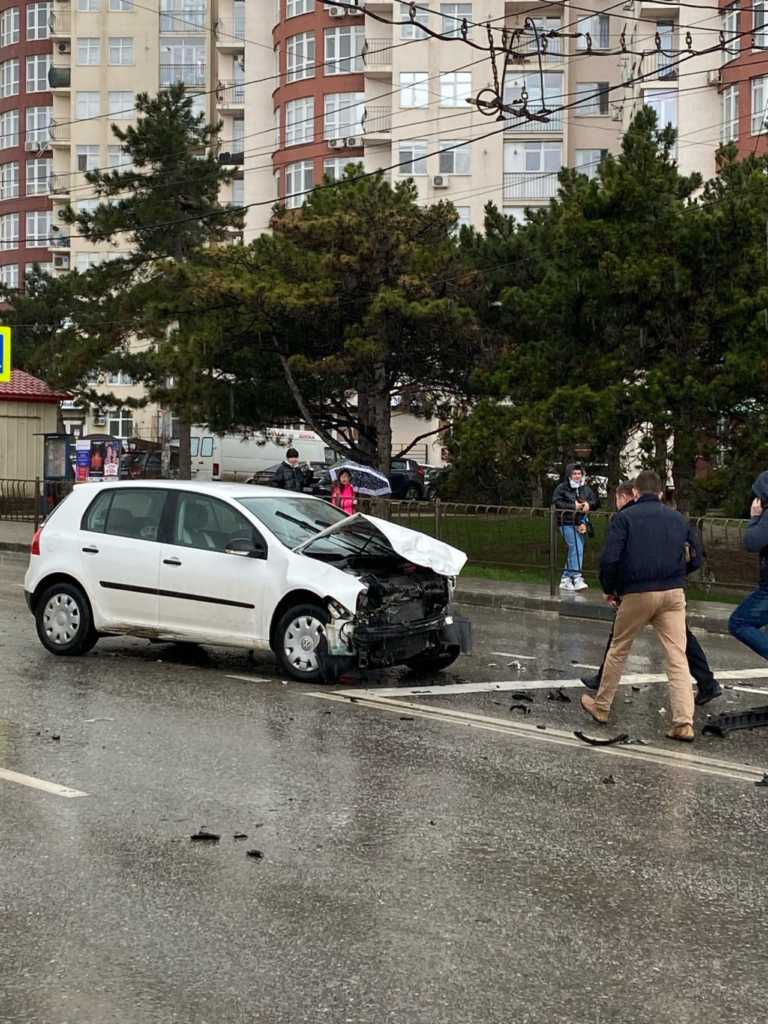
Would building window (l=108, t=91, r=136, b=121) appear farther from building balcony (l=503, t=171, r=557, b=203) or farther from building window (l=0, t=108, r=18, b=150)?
building balcony (l=503, t=171, r=557, b=203)

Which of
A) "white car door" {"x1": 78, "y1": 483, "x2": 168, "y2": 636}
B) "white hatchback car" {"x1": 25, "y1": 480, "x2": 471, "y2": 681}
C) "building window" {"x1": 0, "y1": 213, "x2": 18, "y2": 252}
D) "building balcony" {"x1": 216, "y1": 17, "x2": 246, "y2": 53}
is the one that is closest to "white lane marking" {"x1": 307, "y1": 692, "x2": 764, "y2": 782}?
"white hatchback car" {"x1": 25, "y1": 480, "x2": 471, "y2": 681}

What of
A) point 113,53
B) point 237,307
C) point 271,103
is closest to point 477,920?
point 237,307

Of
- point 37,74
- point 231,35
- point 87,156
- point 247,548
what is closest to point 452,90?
point 231,35

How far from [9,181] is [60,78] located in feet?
25.1

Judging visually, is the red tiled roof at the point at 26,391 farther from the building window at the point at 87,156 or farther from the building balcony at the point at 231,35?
the building window at the point at 87,156

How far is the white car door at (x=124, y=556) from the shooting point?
38.5ft

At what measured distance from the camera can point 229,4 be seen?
260ft

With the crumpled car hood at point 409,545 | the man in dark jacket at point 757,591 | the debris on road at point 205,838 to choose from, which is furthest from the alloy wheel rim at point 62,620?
the debris on road at point 205,838

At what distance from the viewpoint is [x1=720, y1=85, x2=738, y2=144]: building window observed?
174ft

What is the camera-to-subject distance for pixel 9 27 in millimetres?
89562

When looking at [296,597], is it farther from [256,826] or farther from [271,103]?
[271,103]

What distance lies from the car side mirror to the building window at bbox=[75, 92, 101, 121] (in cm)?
8023

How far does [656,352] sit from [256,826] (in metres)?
17.3

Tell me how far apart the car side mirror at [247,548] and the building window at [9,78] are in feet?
279
